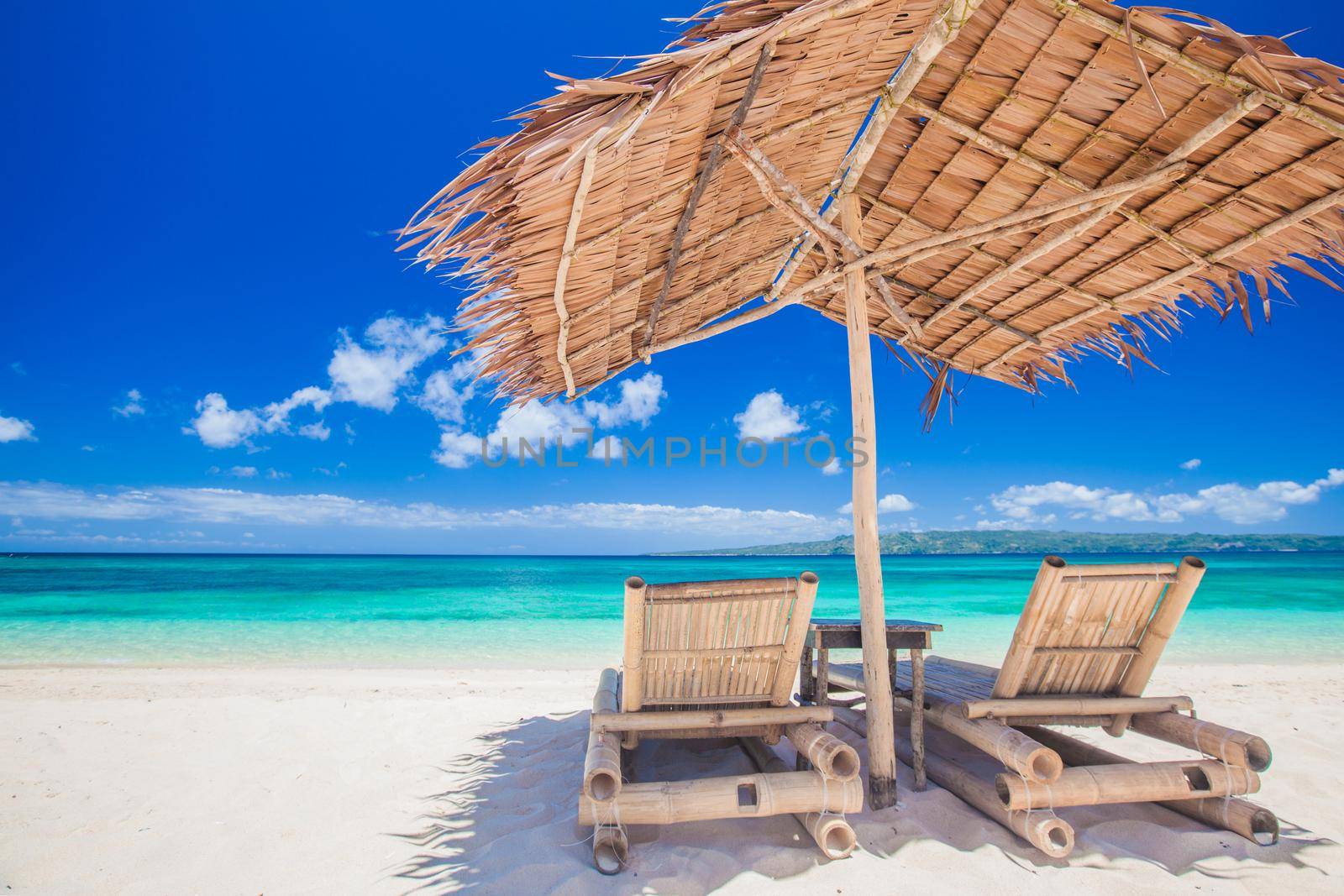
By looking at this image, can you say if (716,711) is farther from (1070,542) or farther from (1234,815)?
(1070,542)

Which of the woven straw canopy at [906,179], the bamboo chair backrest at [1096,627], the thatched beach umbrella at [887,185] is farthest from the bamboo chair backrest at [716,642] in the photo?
the woven straw canopy at [906,179]

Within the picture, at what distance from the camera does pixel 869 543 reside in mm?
2504

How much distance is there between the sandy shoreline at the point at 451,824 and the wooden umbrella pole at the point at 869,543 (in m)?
0.17

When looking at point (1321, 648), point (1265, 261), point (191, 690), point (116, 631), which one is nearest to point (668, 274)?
point (1265, 261)

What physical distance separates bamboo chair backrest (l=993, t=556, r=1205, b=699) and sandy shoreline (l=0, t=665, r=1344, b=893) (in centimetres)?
46

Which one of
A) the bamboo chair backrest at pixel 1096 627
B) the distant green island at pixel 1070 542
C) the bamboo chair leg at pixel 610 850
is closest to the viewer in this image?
the bamboo chair leg at pixel 610 850

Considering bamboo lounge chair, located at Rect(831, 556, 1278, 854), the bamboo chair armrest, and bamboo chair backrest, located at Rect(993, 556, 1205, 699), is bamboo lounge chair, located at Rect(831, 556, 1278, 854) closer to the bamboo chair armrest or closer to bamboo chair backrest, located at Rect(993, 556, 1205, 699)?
bamboo chair backrest, located at Rect(993, 556, 1205, 699)

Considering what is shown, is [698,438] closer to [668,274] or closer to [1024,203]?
[668,274]

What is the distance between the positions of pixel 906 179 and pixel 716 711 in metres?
2.36

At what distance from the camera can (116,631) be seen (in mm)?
9609

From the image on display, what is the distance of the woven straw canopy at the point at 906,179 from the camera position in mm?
1796

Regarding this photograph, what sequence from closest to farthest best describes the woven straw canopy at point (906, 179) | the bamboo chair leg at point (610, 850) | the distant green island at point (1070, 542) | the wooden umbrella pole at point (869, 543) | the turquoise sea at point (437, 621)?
the woven straw canopy at point (906, 179), the bamboo chair leg at point (610, 850), the wooden umbrella pole at point (869, 543), the turquoise sea at point (437, 621), the distant green island at point (1070, 542)

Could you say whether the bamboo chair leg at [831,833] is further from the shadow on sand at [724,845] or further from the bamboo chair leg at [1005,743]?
the bamboo chair leg at [1005,743]

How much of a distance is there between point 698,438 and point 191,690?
14.7 feet
